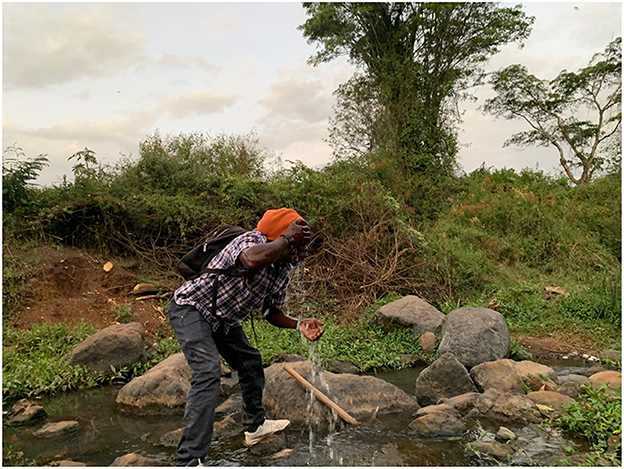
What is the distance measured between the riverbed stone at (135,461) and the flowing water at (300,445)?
4.1 inches

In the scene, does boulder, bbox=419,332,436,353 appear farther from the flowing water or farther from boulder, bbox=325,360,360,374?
the flowing water

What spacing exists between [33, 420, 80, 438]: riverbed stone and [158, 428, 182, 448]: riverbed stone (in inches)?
36.8

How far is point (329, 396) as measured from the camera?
4902 millimetres

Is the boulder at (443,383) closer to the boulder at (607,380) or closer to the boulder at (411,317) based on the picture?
the boulder at (607,380)

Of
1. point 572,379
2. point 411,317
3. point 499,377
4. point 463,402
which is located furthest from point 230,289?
point 411,317

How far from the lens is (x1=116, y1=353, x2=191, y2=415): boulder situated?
5.15 m

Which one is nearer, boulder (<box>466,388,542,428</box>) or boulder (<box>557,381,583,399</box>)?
Result: boulder (<box>466,388,542,428</box>)

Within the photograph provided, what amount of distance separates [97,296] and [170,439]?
4.91m

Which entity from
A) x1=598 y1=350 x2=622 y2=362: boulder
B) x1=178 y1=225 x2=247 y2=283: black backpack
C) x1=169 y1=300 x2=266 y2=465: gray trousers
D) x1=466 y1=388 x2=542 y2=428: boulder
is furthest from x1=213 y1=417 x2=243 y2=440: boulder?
x1=598 y1=350 x2=622 y2=362: boulder

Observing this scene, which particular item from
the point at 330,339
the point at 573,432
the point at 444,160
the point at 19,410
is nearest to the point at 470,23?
the point at 444,160

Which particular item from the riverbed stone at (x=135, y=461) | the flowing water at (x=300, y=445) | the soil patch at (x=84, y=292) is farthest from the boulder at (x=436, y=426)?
the soil patch at (x=84, y=292)

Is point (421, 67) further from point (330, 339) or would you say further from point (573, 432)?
point (573, 432)

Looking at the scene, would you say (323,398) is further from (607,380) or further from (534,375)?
(607,380)

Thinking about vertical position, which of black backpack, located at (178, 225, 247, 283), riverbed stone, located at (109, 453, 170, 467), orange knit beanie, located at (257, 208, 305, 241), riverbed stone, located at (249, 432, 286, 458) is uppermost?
orange knit beanie, located at (257, 208, 305, 241)
